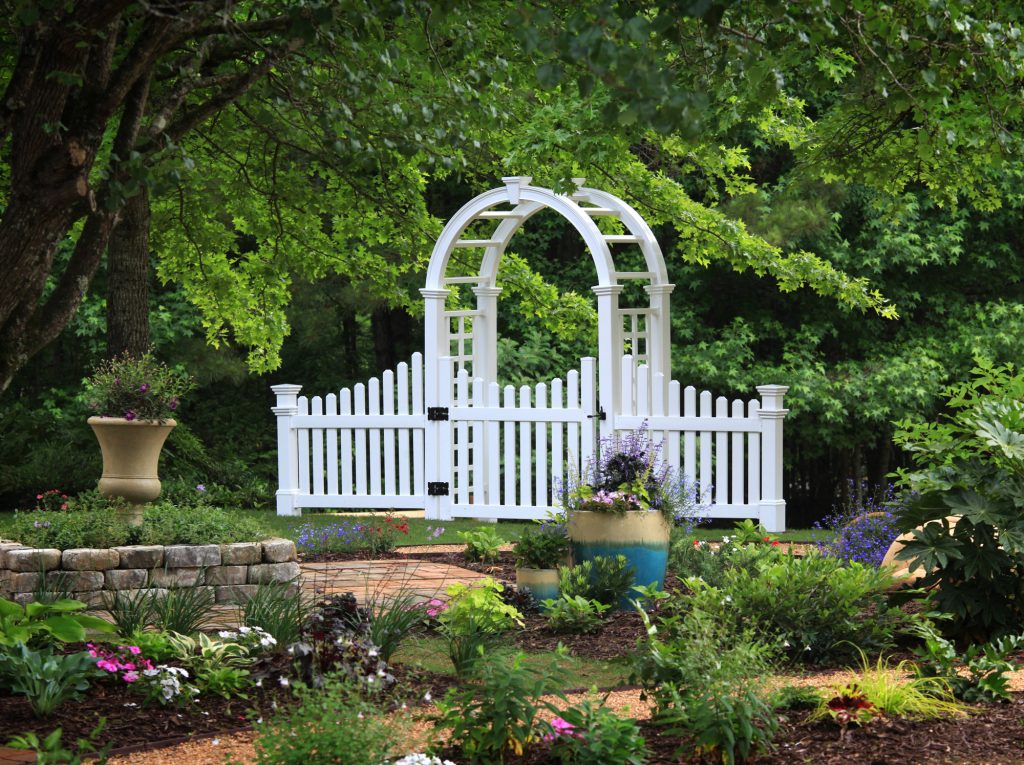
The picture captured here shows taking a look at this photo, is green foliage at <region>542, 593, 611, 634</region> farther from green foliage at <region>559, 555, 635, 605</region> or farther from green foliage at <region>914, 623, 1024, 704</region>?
green foliage at <region>914, 623, 1024, 704</region>

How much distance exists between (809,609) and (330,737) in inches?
102

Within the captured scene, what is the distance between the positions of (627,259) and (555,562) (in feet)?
34.2

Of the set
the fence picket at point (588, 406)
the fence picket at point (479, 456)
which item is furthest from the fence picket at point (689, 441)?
the fence picket at point (479, 456)

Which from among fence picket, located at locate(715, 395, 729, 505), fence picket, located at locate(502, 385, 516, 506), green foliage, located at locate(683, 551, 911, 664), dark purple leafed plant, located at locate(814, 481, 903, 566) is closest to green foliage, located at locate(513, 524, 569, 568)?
green foliage, located at locate(683, 551, 911, 664)

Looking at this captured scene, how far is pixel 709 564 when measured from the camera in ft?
21.8

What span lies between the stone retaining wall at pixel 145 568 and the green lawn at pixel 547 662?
0.99 m

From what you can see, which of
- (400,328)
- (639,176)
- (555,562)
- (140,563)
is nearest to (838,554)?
(555,562)

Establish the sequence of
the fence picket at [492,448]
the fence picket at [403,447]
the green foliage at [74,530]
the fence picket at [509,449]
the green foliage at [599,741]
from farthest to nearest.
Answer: the fence picket at [403,447], the fence picket at [492,448], the fence picket at [509,449], the green foliage at [74,530], the green foliage at [599,741]

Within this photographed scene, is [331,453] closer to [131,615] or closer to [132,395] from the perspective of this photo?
[132,395]

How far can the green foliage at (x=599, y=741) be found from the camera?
367 centimetres

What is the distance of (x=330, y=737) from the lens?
348cm

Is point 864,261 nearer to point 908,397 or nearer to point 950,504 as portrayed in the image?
point 908,397

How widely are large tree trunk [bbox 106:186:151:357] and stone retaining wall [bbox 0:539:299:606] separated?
5071 mm

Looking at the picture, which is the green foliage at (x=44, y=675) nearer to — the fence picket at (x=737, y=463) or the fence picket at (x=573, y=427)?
the fence picket at (x=573, y=427)
